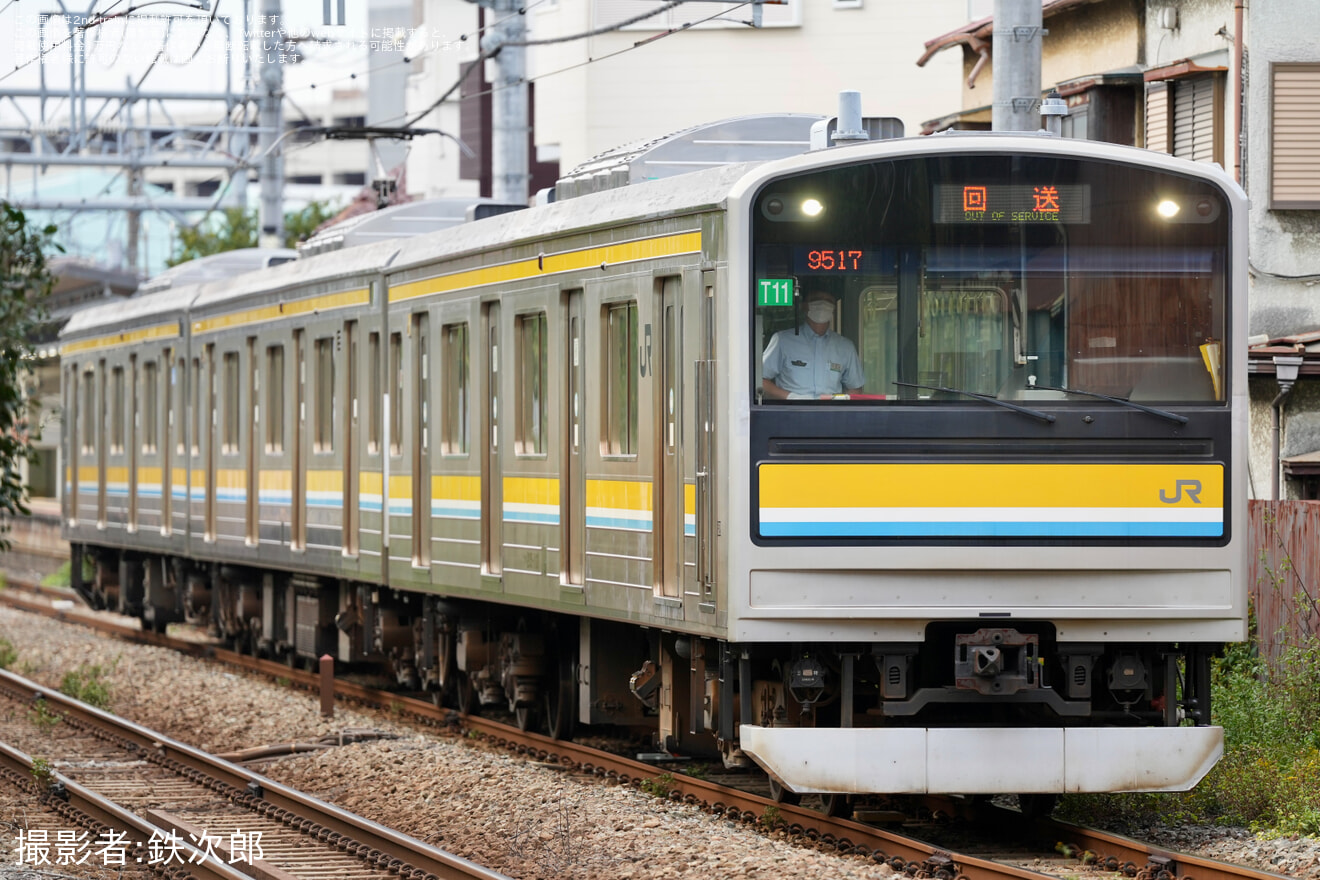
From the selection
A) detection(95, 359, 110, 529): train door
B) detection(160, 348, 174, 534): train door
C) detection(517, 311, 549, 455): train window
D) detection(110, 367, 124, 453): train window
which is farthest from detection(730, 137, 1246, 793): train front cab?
detection(95, 359, 110, 529): train door

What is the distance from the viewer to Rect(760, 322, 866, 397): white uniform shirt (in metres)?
9.56

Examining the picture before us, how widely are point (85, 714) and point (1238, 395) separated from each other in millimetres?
9544

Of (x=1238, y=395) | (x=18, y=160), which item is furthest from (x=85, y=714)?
(x=18, y=160)

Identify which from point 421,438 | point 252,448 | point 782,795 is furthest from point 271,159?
point 782,795

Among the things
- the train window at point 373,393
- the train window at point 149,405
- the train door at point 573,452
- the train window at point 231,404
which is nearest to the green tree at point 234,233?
the train window at point 149,405

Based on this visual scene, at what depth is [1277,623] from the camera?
41.5 feet

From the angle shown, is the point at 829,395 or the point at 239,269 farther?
the point at 239,269

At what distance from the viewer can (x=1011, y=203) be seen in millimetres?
9648

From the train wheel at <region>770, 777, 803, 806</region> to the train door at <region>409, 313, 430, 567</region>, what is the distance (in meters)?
4.53

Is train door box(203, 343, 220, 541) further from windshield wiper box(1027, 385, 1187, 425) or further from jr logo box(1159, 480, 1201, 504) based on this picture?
jr logo box(1159, 480, 1201, 504)

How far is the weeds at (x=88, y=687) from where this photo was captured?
1733 centimetres

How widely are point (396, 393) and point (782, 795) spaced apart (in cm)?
568

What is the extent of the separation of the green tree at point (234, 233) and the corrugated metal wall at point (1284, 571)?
20.6 m

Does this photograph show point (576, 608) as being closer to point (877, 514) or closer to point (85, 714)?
point (877, 514)
